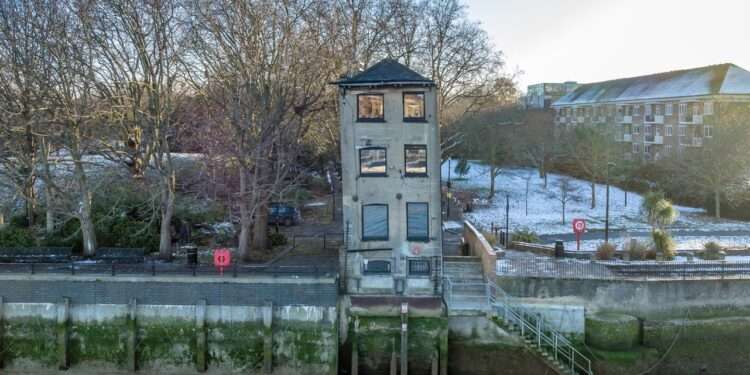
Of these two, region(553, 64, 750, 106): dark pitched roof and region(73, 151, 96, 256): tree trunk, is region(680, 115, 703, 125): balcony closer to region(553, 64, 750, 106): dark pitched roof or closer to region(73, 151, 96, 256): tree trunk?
region(553, 64, 750, 106): dark pitched roof

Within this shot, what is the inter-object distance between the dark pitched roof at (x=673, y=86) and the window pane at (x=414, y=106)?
43.1 metres

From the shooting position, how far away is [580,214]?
44.8 m

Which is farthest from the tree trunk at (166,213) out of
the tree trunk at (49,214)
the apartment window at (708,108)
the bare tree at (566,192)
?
the apartment window at (708,108)

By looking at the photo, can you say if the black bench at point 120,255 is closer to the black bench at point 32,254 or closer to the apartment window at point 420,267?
the black bench at point 32,254

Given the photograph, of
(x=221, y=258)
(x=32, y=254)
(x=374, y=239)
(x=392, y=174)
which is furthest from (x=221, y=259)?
(x=32, y=254)

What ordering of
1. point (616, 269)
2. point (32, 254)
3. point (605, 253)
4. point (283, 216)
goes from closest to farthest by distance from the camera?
point (616, 269)
point (32, 254)
point (605, 253)
point (283, 216)

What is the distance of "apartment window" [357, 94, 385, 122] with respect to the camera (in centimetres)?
2509

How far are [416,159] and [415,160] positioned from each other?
6 cm

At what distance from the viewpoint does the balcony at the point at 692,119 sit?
58656mm

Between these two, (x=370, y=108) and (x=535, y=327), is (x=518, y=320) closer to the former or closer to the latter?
(x=535, y=327)

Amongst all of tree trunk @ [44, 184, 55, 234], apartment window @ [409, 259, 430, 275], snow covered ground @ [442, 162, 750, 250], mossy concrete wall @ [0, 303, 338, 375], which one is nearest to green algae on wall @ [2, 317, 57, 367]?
Answer: mossy concrete wall @ [0, 303, 338, 375]

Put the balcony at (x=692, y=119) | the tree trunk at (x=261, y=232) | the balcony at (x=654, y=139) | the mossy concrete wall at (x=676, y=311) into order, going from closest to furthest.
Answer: the mossy concrete wall at (x=676, y=311)
the tree trunk at (x=261, y=232)
the balcony at (x=692, y=119)
the balcony at (x=654, y=139)

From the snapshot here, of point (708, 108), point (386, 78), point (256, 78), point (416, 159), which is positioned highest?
point (708, 108)

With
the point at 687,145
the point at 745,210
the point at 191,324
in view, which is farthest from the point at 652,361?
the point at 687,145
